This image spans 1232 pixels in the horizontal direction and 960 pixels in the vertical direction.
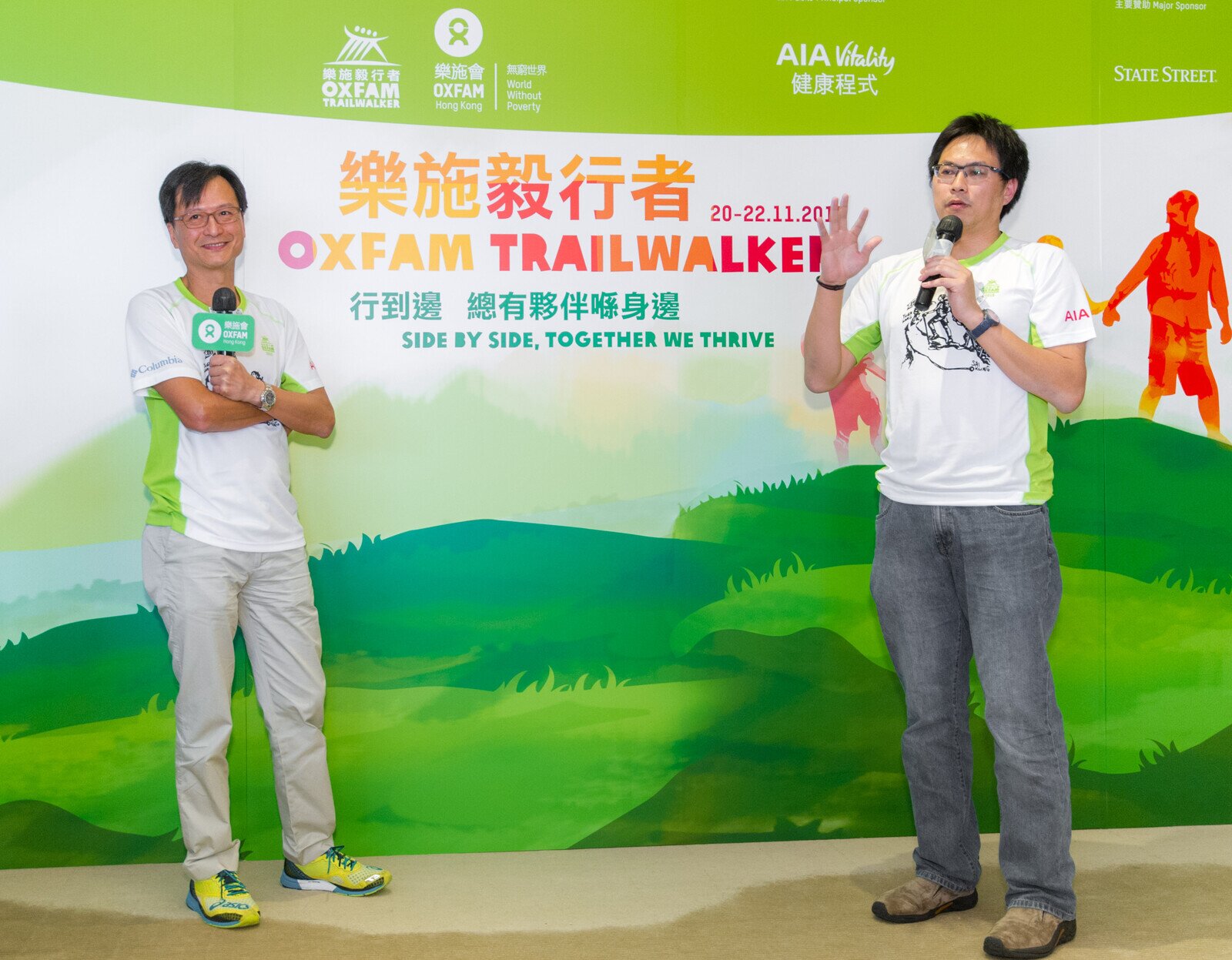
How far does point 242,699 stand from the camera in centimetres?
324

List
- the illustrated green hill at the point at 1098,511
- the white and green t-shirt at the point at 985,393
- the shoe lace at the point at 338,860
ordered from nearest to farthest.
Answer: the white and green t-shirt at the point at 985,393 < the shoe lace at the point at 338,860 < the illustrated green hill at the point at 1098,511

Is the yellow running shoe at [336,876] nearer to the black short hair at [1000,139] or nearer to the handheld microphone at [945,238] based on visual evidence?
the handheld microphone at [945,238]

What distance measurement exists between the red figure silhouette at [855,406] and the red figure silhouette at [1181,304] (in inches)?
28.7

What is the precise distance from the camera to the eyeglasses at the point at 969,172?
9.00 feet

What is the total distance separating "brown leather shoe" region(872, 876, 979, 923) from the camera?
2.78 meters

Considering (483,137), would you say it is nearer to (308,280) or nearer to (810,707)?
(308,280)

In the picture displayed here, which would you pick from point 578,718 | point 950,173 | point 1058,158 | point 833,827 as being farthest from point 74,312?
point 1058,158

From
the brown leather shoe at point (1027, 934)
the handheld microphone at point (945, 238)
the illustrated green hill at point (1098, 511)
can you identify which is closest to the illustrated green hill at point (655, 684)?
the illustrated green hill at point (1098, 511)

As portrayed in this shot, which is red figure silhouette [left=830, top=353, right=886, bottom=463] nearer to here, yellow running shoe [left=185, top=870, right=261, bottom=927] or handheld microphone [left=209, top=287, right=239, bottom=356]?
handheld microphone [left=209, top=287, right=239, bottom=356]

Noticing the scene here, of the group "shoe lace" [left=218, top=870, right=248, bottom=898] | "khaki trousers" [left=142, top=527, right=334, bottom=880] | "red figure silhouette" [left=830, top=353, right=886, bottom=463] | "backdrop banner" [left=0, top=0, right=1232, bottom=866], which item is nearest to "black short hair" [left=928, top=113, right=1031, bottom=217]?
"backdrop banner" [left=0, top=0, right=1232, bottom=866]

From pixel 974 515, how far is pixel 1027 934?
918 mm

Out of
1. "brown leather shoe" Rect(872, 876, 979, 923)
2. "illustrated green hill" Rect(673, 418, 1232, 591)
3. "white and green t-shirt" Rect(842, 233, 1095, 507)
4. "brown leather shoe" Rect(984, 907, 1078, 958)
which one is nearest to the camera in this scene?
"brown leather shoe" Rect(984, 907, 1078, 958)

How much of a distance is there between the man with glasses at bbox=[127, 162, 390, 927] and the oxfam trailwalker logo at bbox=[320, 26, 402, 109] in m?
0.42

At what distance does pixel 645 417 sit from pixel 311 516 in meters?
0.97
